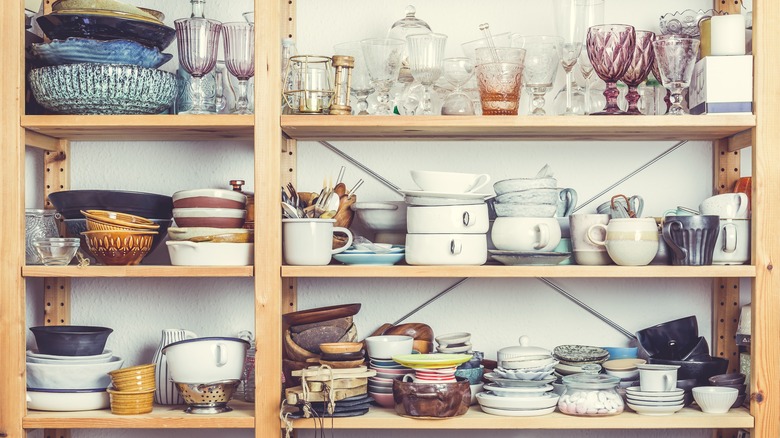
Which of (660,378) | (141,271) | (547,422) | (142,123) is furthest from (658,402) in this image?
(142,123)

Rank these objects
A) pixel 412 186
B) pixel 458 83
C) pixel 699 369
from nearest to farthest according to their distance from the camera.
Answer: pixel 699 369 < pixel 458 83 < pixel 412 186

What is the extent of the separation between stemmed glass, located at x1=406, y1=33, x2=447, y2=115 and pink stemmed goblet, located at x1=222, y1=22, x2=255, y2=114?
338 mm

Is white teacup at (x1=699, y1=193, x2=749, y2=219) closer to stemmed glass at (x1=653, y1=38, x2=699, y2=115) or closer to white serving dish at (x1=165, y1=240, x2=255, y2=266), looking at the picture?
stemmed glass at (x1=653, y1=38, x2=699, y2=115)

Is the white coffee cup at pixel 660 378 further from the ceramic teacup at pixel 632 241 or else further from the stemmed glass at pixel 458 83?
the stemmed glass at pixel 458 83

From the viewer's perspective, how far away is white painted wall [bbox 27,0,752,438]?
6.64 feet

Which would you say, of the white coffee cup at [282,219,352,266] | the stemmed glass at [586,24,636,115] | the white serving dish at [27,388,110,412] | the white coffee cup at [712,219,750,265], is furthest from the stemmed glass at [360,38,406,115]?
the white serving dish at [27,388,110,412]

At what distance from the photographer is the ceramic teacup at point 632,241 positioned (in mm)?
1715

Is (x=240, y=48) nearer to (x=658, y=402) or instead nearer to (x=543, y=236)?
(x=543, y=236)

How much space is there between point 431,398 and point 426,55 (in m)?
0.72

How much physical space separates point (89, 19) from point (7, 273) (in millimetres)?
550

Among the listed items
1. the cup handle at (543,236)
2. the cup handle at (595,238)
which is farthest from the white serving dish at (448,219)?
the cup handle at (595,238)

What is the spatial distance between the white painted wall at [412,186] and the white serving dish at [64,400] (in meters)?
0.31

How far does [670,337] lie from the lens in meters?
1.94

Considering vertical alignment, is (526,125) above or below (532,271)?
above
